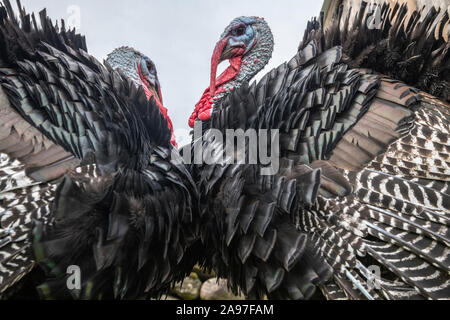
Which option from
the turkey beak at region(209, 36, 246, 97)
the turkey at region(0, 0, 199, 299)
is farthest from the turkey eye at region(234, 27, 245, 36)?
the turkey at region(0, 0, 199, 299)

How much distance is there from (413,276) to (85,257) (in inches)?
57.5

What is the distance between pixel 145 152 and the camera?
166cm

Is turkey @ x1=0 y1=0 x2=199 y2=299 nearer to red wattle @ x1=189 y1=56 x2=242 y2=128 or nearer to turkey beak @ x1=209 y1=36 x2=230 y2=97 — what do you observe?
red wattle @ x1=189 y1=56 x2=242 y2=128

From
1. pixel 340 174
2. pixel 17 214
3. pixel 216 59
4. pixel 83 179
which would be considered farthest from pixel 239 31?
pixel 17 214

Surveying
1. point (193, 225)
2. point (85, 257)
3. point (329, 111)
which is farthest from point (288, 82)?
point (85, 257)

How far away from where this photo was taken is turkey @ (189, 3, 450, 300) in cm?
119

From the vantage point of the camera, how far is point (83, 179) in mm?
1243

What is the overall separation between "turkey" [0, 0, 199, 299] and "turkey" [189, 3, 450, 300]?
27cm

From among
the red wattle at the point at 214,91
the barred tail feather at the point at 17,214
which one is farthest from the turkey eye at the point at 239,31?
the barred tail feather at the point at 17,214

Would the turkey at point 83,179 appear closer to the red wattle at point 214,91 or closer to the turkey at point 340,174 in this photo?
the turkey at point 340,174

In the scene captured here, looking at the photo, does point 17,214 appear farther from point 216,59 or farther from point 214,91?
point 216,59

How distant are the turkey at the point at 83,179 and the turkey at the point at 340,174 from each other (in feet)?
0.90
